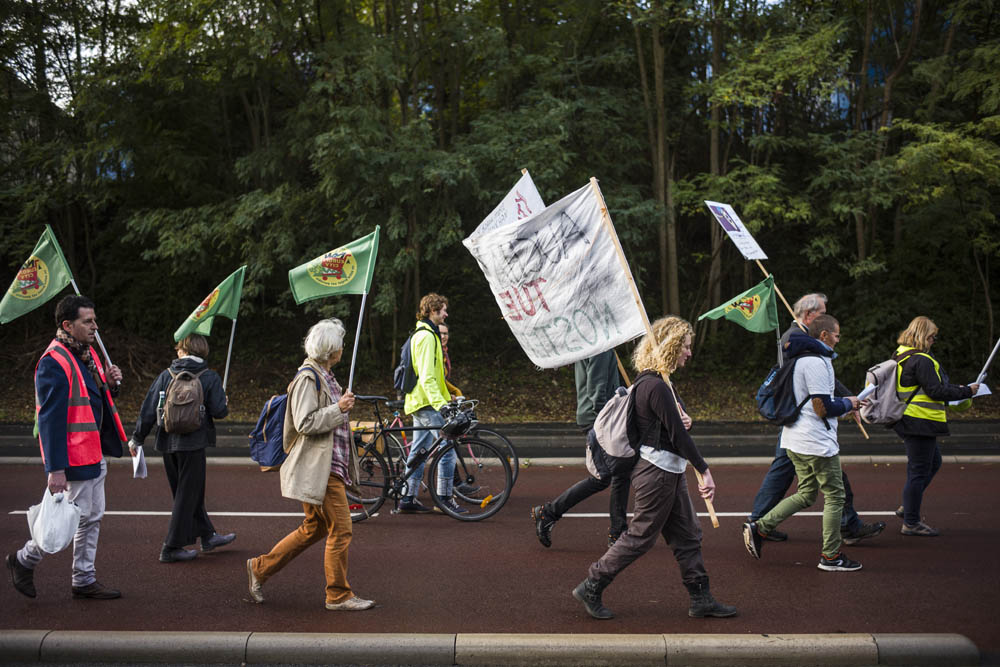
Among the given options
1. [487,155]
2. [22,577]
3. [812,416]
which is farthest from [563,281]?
[487,155]

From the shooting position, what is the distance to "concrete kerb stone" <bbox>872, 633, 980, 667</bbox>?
470 centimetres

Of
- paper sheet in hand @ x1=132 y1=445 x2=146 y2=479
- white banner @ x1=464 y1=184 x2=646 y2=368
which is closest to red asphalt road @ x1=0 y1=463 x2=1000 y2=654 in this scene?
paper sheet in hand @ x1=132 y1=445 x2=146 y2=479

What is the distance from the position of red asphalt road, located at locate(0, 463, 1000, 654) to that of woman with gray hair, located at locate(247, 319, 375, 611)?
0.86 feet

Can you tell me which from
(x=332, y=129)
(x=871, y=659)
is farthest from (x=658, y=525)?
(x=332, y=129)

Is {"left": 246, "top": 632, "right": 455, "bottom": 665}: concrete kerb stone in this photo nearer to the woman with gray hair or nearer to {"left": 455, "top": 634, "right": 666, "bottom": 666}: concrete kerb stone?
{"left": 455, "top": 634, "right": 666, "bottom": 666}: concrete kerb stone

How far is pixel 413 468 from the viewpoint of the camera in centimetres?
827

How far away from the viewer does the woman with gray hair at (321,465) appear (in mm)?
5395

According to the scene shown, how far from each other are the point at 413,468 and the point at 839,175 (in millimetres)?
11049

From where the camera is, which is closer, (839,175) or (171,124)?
(839,175)

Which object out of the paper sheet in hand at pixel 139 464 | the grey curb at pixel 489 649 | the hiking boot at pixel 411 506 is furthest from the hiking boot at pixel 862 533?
the paper sheet in hand at pixel 139 464

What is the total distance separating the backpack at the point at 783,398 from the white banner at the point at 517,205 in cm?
322

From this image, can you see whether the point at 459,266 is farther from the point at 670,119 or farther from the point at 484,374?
the point at 670,119

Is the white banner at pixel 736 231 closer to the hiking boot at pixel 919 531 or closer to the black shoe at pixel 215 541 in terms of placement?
the hiking boot at pixel 919 531

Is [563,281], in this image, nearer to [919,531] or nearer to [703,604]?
[703,604]
